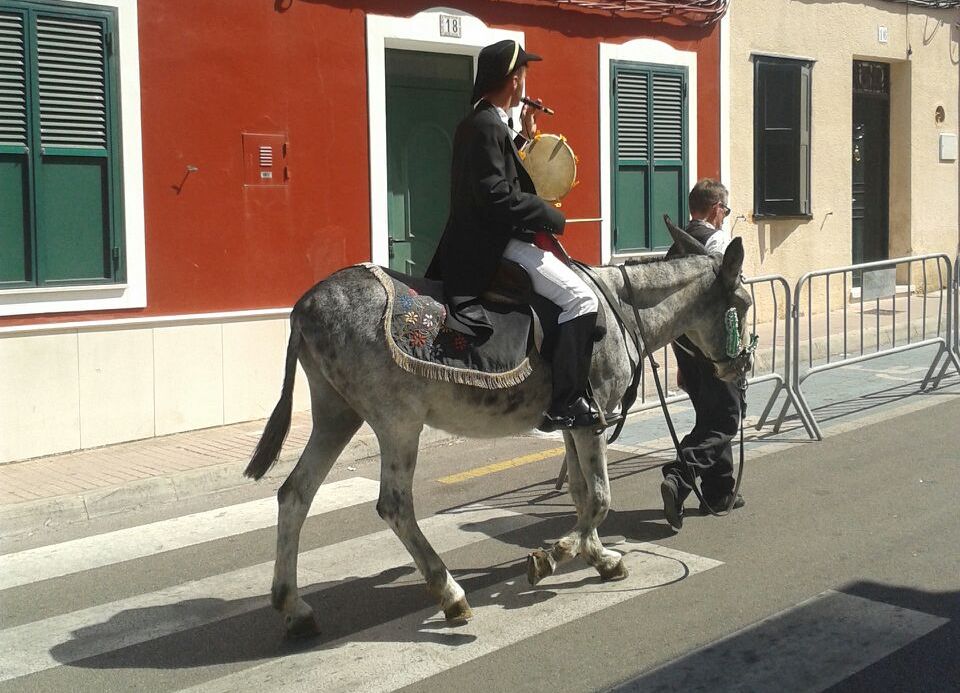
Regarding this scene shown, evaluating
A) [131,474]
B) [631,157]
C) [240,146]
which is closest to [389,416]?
[131,474]

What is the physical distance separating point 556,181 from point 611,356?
918 mm

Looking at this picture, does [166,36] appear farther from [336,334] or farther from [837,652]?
[837,652]

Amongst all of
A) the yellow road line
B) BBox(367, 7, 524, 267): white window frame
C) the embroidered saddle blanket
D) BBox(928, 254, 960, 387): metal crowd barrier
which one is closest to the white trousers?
the embroidered saddle blanket

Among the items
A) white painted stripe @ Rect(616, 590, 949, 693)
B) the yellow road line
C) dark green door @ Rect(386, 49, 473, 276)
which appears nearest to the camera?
white painted stripe @ Rect(616, 590, 949, 693)

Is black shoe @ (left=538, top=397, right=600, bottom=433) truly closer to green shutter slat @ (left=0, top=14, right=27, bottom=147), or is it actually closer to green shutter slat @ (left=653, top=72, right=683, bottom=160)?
green shutter slat @ (left=0, top=14, right=27, bottom=147)

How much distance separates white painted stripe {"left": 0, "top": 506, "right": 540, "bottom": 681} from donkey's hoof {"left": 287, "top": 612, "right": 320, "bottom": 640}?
540 millimetres

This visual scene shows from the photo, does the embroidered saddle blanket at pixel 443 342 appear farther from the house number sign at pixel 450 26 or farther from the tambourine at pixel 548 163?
the house number sign at pixel 450 26

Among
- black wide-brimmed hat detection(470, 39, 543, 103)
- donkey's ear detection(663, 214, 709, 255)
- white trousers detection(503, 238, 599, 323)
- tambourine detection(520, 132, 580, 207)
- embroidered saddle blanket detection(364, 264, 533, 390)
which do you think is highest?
black wide-brimmed hat detection(470, 39, 543, 103)

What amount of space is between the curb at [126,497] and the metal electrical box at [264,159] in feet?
8.77

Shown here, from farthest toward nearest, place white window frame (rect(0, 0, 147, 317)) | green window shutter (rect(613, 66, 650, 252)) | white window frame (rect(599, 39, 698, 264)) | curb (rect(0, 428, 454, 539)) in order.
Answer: green window shutter (rect(613, 66, 650, 252)), white window frame (rect(599, 39, 698, 264)), white window frame (rect(0, 0, 147, 317)), curb (rect(0, 428, 454, 539))

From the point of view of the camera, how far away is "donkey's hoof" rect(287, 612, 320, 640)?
498 cm

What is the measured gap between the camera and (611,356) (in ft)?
17.9

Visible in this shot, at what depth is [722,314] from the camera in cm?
613

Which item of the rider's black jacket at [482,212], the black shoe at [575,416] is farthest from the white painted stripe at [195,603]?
the rider's black jacket at [482,212]
